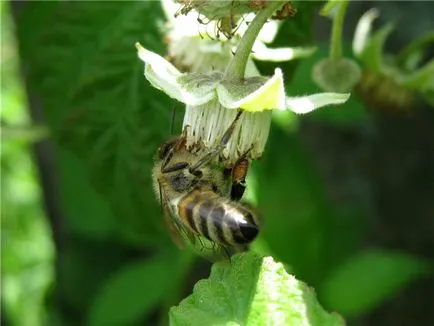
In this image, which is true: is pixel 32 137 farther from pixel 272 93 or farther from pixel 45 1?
pixel 272 93

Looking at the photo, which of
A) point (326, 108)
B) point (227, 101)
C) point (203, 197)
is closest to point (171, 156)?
point (203, 197)

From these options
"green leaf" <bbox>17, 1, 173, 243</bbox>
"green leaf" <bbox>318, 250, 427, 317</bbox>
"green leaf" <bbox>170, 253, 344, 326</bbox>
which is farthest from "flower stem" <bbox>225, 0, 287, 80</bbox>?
"green leaf" <bbox>318, 250, 427, 317</bbox>

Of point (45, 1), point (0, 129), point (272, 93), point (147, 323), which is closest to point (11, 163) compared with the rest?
point (147, 323)

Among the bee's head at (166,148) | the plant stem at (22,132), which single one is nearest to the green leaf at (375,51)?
the bee's head at (166,148)

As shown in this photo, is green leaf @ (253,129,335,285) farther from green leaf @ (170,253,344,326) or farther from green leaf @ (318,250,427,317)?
green leaf @ (170,253,344,326)

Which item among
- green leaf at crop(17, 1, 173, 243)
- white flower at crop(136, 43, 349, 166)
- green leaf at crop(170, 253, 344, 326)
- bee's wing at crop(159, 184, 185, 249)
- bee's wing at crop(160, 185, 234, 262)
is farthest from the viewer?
green leaf at crop(17, 1, 173, 243)

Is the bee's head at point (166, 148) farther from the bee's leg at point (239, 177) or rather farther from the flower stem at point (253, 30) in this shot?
the flower stem at point (253, 30)

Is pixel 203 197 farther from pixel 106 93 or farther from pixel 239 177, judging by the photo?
pixel 106 93
